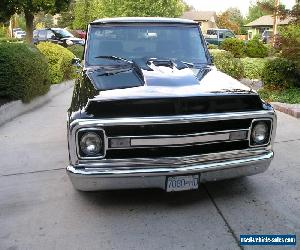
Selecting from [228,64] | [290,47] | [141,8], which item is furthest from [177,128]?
[141,8]

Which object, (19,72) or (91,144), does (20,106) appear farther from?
(91,144)

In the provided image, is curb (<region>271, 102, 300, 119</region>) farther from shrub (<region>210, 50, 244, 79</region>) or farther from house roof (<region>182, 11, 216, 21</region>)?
house roof (<region>182, 11, 216, 21</region>)

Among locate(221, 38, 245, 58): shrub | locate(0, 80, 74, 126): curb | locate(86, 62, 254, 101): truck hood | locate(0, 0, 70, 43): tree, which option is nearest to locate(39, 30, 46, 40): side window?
locate(0, 0, 70, 43): tree

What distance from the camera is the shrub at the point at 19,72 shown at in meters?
8.60

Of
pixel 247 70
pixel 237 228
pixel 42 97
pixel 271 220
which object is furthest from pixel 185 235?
pixel 247 70

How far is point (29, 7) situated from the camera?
1584 centimetres

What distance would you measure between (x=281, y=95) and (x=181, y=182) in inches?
281

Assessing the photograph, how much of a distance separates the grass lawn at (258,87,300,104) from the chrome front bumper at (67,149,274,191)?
6.20 m

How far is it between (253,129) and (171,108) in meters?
0.91

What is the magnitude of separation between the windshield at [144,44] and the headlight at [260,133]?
5.23 feet

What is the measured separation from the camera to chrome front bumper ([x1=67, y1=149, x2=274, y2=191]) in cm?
377

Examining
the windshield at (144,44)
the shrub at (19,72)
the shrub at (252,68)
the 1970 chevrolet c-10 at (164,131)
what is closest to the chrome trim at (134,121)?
the 1970 chevrolet c-10 at (164,131)

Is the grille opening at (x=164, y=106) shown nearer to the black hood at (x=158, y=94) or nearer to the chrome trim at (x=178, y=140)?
the black hood at (x=158, y=94)

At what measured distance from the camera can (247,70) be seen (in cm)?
1509
